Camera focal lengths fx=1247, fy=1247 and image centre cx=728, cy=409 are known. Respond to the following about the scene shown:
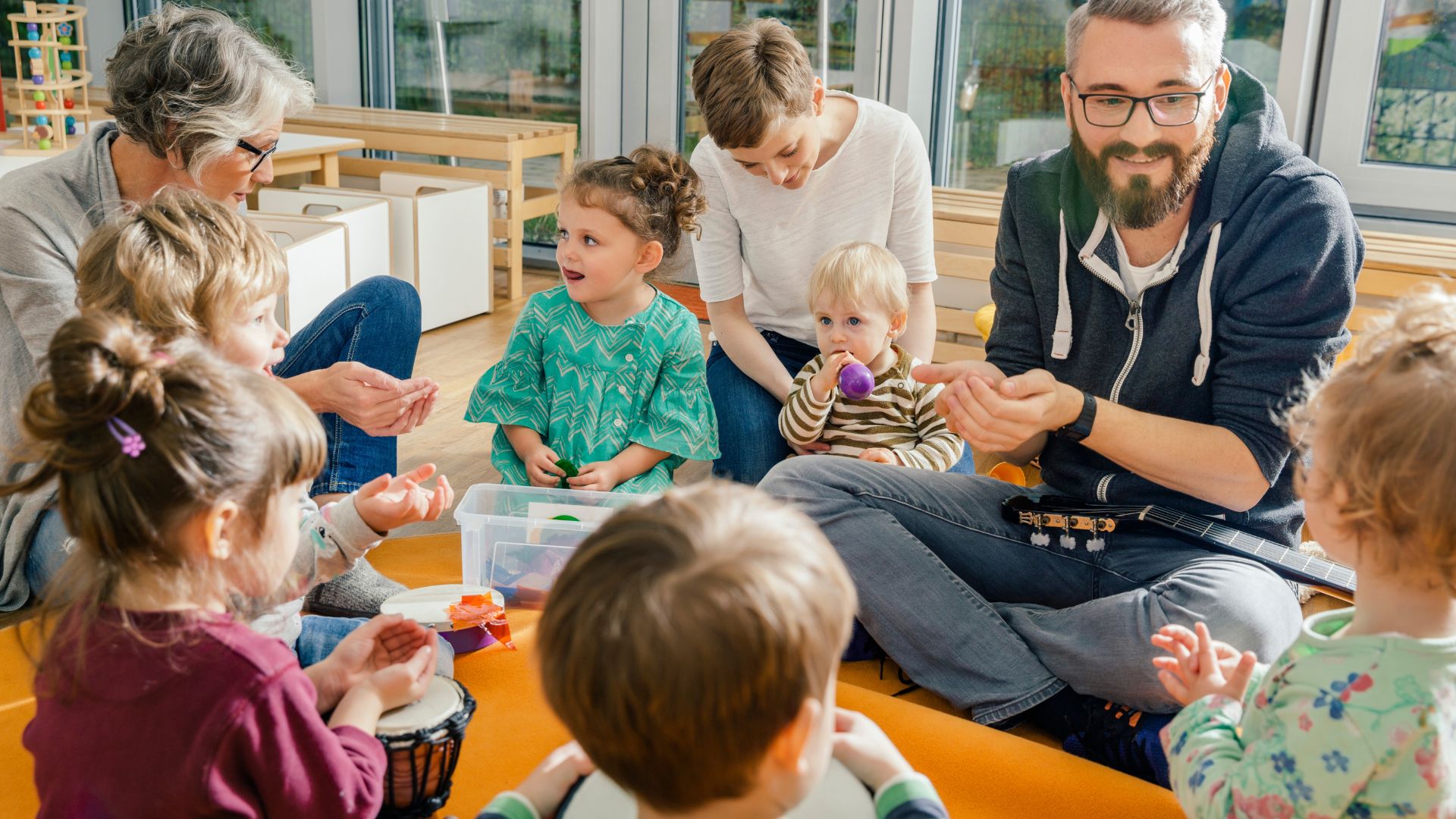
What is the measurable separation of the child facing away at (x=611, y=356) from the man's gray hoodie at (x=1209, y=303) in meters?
0.61

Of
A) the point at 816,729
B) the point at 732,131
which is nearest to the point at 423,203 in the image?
the point at 732,131

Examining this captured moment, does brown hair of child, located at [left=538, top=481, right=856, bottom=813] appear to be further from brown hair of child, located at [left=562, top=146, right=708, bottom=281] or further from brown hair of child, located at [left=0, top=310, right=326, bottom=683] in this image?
brown hair of child, located at [left=562, top=146, right=708, bottom=281]

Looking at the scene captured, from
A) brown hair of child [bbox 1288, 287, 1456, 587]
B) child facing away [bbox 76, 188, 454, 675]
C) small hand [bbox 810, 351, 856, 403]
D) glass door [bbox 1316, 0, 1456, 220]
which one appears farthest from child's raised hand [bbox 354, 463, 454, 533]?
glass door [bbox 1316, 0, 1456, 220]

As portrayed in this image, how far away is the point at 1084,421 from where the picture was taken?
159cm

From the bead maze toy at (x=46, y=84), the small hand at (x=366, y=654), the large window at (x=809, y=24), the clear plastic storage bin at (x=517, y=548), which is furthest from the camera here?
the large window at (x=809, y=24)

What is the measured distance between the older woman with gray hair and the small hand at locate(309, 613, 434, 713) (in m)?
0.50

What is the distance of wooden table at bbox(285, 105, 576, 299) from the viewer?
3.91 metres

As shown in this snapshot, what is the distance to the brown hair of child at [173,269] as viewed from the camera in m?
1.35

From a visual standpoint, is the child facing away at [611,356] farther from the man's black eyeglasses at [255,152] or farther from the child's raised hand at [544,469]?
the man's black eyeglasses at [255,152]

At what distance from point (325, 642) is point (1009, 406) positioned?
924mm

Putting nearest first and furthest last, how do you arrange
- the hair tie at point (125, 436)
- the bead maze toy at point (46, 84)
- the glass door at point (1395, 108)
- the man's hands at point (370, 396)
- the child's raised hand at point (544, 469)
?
the hair tie at point (125, 436) < the man's hands at point (370, 396) < the child's raised hand at point (544, 469) < the glass door at point (1395, 108) < the bead maze toy at point (46, 84)

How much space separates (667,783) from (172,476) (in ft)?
1.49

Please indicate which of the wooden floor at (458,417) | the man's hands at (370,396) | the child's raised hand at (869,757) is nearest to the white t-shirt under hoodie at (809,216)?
the wooden floor at (458,417)

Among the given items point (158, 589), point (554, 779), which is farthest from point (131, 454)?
point (554, 779)
